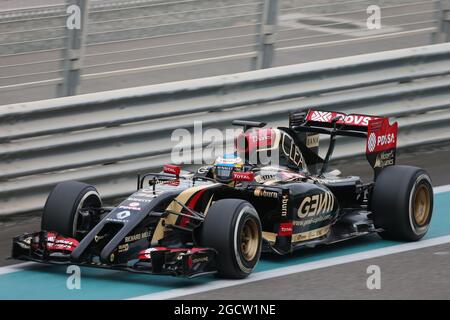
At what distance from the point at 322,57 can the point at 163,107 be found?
7.97 ft

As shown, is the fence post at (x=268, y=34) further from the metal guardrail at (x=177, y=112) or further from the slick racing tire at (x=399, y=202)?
the slick racing tire at (x=399, y=202)

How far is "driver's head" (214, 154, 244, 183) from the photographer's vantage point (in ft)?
30.1

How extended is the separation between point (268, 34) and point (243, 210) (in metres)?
4.45

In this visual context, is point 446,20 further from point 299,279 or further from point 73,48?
point 299,279

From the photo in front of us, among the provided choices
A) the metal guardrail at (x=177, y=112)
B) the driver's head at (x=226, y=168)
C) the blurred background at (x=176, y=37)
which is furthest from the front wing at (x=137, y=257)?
the blurred background at (x=176, y=37)

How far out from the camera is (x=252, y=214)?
340 inches

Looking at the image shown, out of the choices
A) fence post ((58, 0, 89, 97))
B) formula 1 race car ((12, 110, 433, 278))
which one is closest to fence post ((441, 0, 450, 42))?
formula 1 race car ((12, 110, 433, 278))

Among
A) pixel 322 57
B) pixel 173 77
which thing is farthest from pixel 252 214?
pixel 322 57

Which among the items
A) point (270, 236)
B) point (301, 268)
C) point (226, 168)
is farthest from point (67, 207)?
point (301, 268)

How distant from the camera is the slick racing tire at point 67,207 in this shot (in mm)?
9000

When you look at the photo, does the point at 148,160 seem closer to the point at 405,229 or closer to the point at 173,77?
the point at 173,77

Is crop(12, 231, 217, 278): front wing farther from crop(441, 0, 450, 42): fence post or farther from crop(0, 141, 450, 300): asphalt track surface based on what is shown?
crop(441, 0, 450, 42): fence post

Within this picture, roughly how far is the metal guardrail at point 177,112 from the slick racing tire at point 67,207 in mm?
1477

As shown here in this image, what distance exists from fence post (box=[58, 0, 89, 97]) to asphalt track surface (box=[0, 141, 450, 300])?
1.87m
